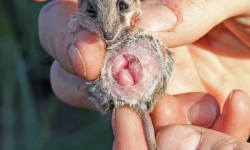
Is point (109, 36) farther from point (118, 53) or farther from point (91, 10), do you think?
point (91, 10)

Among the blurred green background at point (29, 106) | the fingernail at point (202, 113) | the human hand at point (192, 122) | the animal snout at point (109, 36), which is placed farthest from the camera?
the blurred green background at point (29, 106)

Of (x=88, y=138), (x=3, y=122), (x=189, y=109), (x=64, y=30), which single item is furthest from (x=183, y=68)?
(x=3, y=122)

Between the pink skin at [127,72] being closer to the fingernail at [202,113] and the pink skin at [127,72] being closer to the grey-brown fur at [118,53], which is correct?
the grey-brown fur at [118,53]

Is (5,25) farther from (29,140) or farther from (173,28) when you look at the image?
(173,28)

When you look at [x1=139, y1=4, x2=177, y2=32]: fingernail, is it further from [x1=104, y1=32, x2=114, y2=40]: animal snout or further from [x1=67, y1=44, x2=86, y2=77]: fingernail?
[x1=67, y1=44, x2=86, y2=77]: fingernail


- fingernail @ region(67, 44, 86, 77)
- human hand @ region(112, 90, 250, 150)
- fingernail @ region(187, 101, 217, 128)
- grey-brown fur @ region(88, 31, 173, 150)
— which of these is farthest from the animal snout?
fingernail @ region(187, 101, 217, 128)

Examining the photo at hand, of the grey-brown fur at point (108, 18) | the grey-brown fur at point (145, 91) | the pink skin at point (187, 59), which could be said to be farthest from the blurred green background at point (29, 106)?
the grey-brown fur at point (108, 18)

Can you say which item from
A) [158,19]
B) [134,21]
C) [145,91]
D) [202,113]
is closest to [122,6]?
[134,21]
